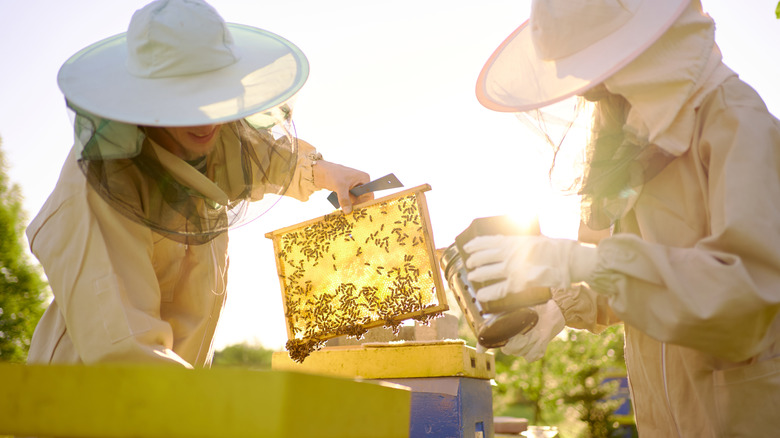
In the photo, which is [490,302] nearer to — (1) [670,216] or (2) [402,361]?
(1) [670,216]

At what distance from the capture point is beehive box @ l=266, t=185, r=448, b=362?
3334mm

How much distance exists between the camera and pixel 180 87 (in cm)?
231

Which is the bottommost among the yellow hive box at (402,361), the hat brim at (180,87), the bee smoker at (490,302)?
the yellow hive box at (402,361)

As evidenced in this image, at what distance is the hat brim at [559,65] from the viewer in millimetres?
2131

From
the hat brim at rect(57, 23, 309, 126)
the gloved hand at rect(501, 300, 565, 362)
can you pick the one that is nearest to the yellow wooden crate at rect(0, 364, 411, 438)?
the hat brim at rect(57, 23, 309, 126)

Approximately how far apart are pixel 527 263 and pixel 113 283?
152 centimetres

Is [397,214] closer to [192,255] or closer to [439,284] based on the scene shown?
[439,284]

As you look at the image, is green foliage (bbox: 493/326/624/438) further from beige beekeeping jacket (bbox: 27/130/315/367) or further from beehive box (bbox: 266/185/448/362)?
beige beekeeping jacket (bbox: 27/130/315/367)

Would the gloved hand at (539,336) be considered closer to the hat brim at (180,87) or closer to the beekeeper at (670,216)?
the beekeeper at (670,216)

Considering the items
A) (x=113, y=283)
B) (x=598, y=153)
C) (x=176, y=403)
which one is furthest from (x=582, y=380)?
(x=176, y=403)

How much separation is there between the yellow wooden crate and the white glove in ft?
2.32

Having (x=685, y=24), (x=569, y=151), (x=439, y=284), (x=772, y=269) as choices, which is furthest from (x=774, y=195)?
(x=439, y=284)

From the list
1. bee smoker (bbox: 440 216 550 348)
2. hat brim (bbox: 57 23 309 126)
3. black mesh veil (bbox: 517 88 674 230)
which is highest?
hat brim (bbox: 57 23 309 126)

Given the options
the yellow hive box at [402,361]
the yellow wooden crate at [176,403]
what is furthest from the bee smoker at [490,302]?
the yellow hive box at [402,361]
